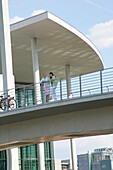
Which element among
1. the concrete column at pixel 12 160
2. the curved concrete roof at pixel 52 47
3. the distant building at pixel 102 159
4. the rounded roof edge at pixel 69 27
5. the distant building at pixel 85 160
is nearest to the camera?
the concrete column at pixel 12 160

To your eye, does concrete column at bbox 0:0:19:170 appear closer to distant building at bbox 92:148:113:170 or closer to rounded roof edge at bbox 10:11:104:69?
rounded roof edge at bbox 10:11:104:69

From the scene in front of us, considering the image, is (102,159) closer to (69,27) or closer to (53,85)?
(69,27)

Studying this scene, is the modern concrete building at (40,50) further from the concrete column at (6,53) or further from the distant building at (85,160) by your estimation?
the distant building at (85,160)

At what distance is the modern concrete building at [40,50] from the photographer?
27422mm

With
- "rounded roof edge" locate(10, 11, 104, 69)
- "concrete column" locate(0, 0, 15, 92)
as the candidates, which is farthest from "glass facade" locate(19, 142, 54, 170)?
"concrete column" locate(0, 0, 15, 92)

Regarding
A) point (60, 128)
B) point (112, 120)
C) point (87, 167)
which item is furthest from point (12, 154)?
point (87, 167)

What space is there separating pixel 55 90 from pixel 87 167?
13759 centimetres

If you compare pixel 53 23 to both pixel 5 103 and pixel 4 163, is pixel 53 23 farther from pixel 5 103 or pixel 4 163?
pixel 4 163

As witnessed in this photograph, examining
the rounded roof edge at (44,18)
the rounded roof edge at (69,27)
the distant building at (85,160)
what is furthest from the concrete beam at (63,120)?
the distant building at (85,160)

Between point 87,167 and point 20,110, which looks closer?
point 20,110

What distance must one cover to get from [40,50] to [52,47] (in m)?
1.14

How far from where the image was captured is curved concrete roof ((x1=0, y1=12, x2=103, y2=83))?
29487 millimetres

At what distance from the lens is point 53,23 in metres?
29.0

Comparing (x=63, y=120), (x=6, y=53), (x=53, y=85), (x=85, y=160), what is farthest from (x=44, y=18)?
(x=85, y=160)
